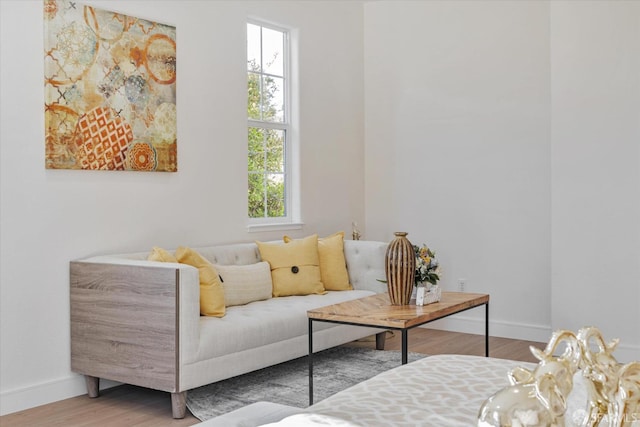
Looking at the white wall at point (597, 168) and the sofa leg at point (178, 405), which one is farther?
the white wall at point (597, 168)

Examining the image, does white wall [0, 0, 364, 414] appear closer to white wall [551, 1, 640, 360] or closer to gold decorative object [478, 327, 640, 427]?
white wall [551, 1, 640, 360]

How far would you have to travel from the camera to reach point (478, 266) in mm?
5980

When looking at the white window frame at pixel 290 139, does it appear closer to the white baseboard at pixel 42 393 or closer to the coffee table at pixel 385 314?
the coffee table at pixel 385 314

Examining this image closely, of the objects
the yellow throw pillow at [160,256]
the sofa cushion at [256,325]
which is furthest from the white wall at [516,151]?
the yellow throw pillow at [160,256]

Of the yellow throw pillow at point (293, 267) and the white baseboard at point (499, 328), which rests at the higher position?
the yellow throw pillow at point (293, 267)

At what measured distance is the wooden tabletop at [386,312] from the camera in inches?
144

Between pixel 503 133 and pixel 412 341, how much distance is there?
1.86m

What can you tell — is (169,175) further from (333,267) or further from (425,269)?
(425,269)

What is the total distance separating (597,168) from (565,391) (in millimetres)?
4277

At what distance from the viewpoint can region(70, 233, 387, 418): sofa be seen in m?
3.69

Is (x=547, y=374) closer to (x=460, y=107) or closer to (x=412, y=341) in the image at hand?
(x=412, y=341)

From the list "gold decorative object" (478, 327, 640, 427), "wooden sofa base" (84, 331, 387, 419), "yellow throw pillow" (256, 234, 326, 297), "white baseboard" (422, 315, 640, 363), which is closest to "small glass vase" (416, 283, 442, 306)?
"yellow throw pillow" (256, 234, 326, 297)

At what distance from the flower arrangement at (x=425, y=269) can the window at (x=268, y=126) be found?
5.71 feet

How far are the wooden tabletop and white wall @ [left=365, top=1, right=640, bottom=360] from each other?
1236 mm
